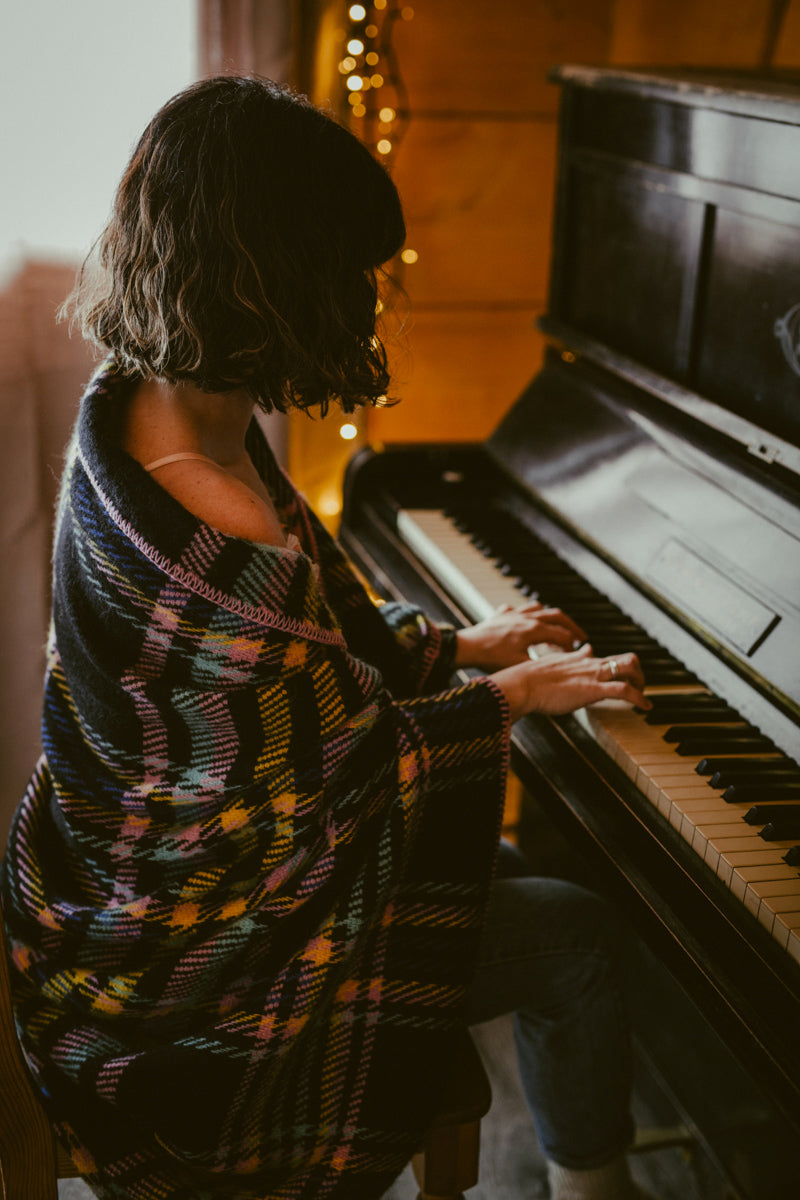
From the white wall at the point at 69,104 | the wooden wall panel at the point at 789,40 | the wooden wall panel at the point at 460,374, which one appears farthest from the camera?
the wooden wall panel at the point at 460,374

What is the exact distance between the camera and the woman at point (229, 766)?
1000mm

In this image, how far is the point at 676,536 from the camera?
59.4 inches

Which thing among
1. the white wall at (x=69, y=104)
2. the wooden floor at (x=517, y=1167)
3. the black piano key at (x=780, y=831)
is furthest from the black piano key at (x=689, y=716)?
the white wall at (x=69, y=104)

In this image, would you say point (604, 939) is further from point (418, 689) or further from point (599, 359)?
point (599, 359)

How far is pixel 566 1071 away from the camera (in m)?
1.34

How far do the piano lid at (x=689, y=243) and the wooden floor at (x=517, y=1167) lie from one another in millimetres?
1161

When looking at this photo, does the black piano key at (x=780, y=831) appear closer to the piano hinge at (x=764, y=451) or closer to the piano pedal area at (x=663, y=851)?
the piano pedal area at (x=663, y=851)

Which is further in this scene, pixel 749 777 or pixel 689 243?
pixel 689 243

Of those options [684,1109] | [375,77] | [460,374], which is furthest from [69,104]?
[684,1109]

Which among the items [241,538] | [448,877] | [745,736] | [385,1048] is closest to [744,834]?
[745,736]

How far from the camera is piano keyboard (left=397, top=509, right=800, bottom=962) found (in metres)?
1.02

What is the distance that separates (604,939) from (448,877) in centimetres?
28

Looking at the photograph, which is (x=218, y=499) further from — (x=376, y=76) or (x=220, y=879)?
(x=376, y=76)

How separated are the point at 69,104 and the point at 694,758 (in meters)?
1.54
